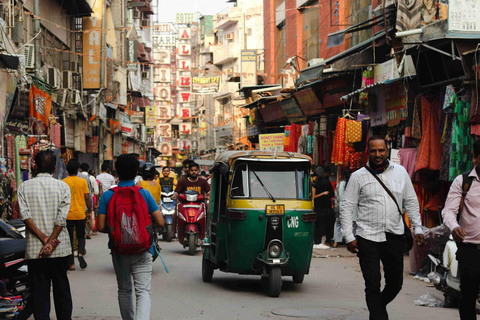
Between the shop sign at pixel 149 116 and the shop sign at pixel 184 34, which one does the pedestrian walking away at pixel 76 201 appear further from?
the shop sign at pixel 184 34

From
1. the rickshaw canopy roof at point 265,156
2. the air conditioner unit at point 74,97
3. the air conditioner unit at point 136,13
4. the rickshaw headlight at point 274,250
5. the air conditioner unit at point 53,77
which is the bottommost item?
the rickshaw headlight at point 274,250

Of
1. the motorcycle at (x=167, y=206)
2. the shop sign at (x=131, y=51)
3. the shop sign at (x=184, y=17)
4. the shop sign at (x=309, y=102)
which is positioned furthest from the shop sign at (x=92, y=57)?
the shop sign at (x=184, y=17)

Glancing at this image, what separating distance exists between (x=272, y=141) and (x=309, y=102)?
4438 mm

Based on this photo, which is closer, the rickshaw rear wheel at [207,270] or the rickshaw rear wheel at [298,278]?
the rickshaw rear wheel at [298,278]

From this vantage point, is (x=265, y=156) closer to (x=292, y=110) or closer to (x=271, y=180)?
(x=271, y=180)

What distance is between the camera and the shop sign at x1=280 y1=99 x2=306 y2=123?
83.7ft

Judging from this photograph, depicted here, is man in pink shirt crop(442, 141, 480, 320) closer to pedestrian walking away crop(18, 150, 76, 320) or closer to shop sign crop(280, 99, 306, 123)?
pedestrian walking away crop(18, 150, 76, 320)

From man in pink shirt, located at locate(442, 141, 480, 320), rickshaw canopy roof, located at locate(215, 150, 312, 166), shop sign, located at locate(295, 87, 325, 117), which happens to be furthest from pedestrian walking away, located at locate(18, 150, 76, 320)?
shop sign, located at locate(295, 87, 325, 117)

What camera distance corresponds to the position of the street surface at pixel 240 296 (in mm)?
8070

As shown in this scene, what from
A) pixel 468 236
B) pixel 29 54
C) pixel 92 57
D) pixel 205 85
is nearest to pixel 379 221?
pixel 468 236

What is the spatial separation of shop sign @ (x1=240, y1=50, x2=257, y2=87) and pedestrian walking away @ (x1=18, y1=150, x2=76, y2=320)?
104ft

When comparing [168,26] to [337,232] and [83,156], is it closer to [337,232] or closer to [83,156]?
[83,156]

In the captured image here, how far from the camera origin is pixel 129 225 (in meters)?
6.19

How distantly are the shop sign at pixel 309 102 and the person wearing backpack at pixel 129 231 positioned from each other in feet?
54.2
